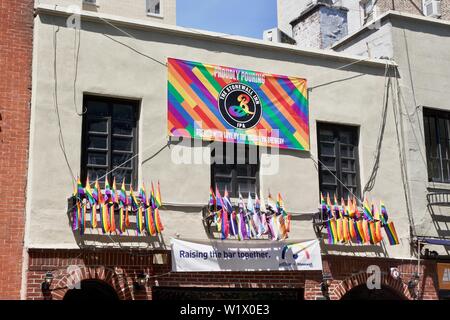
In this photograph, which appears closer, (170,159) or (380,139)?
(170,159)

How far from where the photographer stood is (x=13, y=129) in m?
12.4

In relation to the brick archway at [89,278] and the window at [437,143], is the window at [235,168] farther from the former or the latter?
the window at [437,143]

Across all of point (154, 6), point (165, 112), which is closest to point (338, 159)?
point (165, 112)

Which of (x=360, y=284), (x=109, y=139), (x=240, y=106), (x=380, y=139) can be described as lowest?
(x=360, y=284)

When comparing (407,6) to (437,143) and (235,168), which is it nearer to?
(437,143)

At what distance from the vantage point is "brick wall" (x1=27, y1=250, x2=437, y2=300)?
38.9 feet

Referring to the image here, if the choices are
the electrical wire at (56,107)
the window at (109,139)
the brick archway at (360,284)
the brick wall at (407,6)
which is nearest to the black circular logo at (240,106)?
the window at (109,139)

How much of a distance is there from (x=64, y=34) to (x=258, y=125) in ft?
13.5

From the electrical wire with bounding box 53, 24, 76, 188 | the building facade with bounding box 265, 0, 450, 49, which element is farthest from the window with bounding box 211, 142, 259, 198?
the building facade with bounding box 265, 0, 450, 49

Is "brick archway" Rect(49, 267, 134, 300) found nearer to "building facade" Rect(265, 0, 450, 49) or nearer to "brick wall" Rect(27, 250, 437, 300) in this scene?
"brick wall" Rect(27, 250, 437, 300)

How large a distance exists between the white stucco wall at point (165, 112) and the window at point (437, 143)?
3.36 ft

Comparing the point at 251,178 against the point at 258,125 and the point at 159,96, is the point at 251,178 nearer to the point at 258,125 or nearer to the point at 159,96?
the point at 258,125

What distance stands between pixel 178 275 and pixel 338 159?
172 inches

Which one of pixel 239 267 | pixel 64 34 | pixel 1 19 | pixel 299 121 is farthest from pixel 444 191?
pixel 1 19
